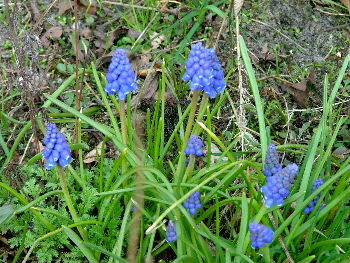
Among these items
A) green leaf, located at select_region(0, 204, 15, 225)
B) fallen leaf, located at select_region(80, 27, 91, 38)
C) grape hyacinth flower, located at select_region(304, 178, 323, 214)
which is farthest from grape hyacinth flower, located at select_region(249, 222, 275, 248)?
fallen leaf, located at select_region(80, 27, 91, 38)

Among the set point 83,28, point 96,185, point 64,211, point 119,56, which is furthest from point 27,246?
point 83,28

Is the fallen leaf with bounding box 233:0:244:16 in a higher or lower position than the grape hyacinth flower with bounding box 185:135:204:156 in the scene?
higher

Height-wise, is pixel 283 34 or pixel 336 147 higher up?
pixel 283 34

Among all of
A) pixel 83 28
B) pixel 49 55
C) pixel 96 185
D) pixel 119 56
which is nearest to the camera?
pixel 119 56

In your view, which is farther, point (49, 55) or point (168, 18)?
point (168, 18)

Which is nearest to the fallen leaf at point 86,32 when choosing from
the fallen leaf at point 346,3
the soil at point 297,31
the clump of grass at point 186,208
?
the soil at point 297,31

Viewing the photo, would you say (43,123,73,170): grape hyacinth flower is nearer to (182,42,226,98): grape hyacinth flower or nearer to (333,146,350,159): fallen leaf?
(182,42,226,98): grape hyacinth flower

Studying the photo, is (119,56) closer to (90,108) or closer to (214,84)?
(214,84)
